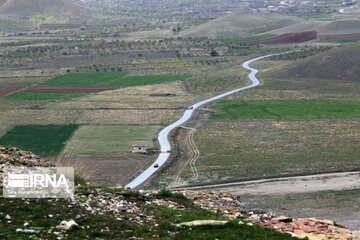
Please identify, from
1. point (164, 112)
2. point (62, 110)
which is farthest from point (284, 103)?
point (62, 110)

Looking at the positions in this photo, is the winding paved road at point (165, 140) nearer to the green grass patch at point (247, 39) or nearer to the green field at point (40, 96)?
the green field at point (40, 96)

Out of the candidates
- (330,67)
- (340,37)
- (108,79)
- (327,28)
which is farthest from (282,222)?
(327,28)

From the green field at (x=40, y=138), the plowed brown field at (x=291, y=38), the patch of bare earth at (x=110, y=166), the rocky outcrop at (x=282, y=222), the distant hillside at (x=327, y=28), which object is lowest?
the patch of bare earth at (x=110, y=166)

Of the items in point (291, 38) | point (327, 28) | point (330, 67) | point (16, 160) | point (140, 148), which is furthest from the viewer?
point (327, 28)

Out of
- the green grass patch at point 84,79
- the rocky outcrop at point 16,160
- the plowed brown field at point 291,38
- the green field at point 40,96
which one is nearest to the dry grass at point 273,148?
the rocky outcrop at point 16,160

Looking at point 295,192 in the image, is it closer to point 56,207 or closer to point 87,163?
point 87,163

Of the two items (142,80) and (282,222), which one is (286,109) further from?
(282,222)

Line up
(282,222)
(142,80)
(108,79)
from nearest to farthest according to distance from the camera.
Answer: (282,222)
(142,80)
(108,79)

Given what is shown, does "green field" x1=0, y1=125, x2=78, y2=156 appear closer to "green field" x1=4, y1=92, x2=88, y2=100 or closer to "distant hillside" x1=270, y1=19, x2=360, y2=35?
"green field" x1=4, y1=92, x2=88, y2=100
